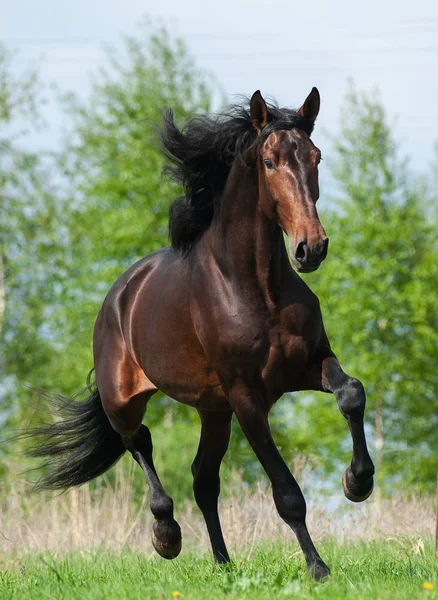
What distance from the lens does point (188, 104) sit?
93.7 ft

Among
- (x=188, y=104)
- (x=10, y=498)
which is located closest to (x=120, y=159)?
(x=188, y=104)

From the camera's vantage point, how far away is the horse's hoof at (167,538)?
22.5ft

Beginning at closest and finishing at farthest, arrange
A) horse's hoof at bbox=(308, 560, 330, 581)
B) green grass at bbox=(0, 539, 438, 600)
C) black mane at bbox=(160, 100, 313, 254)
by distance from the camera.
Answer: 1. green grass at bbox=(0, 539, 438, 600)
2. horse's hoof at bbox=(308, 560, 330, 581)
3. black mane at bbox=(160, 100, 313, 254)

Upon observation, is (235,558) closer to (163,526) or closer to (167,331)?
(163,526)

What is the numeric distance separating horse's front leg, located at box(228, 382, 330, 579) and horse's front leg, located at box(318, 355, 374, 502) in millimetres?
291

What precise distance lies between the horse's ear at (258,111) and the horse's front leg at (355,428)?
1438 millimetres

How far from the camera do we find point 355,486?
17.5 ft

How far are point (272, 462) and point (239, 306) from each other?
87cm

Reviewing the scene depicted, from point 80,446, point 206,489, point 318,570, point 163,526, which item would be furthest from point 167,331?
point 80,446

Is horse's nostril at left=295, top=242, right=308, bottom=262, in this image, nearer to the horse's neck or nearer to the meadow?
the horse's neck

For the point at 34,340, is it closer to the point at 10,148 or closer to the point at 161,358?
the point at 10,148

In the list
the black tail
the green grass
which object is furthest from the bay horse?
the black tail

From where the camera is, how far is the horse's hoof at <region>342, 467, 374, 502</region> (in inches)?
209

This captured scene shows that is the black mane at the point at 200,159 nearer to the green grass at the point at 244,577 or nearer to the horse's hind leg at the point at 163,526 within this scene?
the horse's hind leg at the point at 163,526
